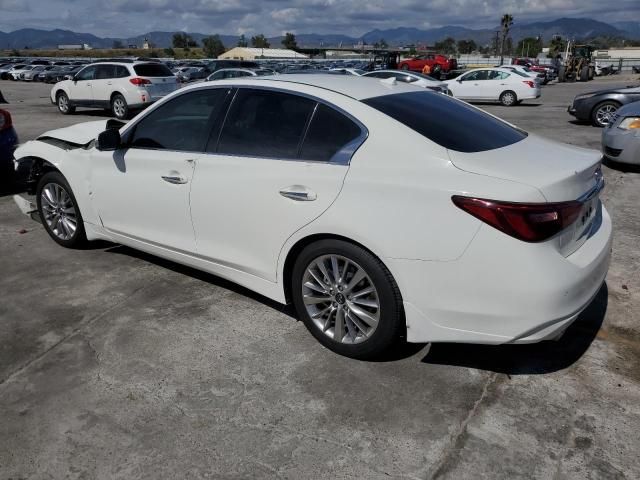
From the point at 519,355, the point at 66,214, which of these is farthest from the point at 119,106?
the point at 519,355

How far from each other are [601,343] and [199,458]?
8.59ft

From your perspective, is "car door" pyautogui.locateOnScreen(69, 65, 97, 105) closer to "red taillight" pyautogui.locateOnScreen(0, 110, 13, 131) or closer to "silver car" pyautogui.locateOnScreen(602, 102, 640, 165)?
"red taillight" pyautogui.locateOnScreen(0, 110, 13, 131)

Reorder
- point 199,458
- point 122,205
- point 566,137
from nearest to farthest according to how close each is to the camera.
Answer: point 199,458, point 122,205, point 566,137

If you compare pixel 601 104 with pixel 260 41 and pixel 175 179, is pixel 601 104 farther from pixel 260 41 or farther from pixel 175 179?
pixel 260 41

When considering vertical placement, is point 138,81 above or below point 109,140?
below

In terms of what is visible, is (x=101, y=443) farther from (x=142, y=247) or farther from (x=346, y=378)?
(x=142, y=247)

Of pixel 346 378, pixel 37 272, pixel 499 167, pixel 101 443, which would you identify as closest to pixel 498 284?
pixel 499 167

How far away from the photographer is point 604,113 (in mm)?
13531

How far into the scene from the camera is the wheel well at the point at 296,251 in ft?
10.4

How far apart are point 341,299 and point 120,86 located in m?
15.1

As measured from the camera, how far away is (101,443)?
8.95 feet

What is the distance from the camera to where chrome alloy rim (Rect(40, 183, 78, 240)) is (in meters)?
5.08

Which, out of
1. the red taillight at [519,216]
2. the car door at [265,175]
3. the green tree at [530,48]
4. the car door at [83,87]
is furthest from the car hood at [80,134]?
the green tree at [530,48]

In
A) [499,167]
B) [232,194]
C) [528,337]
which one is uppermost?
[499,167]
